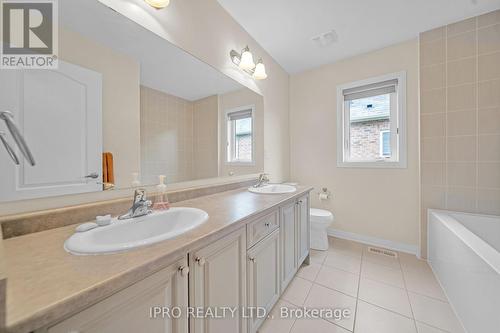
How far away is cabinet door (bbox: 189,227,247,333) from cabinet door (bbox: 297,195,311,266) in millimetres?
822

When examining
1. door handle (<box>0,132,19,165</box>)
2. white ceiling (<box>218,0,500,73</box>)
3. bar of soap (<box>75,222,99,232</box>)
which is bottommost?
bar of soap (<box>75,222,99,232</box>)

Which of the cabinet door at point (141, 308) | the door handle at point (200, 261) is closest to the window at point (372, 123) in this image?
the door handle at point (200, 261)

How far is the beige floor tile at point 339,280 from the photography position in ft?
5.09

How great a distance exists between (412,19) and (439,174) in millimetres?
1548

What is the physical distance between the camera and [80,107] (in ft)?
2.75

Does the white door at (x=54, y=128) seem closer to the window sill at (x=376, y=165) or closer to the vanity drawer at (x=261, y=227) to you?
the vanity drawer at (x=261, y=227)

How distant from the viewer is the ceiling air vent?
6.47 ft

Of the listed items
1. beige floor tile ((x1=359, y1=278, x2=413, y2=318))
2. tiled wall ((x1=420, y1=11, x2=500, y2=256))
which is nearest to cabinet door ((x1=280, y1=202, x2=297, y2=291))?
beige floor tile ((x1=359, y1=278, x2=413, y2=318))

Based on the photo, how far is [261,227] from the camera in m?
1.11

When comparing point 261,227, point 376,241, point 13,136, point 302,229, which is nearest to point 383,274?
point 376,241

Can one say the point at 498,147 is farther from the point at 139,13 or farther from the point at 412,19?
the point at 139,13

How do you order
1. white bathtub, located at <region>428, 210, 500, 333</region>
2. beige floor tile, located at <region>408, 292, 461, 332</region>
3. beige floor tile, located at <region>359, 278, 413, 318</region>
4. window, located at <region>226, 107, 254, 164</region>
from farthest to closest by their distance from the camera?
window, located at <region>226, 107, 254, 164</region> → beige floor tile, located at <region>359, 278, 413, 318</region> → beige floor tile, located at <region>408, 292, 461, 332</region> → white bathtub, located at <region>428, 210, 500, 333</region>

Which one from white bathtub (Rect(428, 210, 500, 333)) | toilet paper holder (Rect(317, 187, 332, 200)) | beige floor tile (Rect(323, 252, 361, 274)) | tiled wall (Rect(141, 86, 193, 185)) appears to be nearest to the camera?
white bathtub (Rect(428, 210, 500, 333))

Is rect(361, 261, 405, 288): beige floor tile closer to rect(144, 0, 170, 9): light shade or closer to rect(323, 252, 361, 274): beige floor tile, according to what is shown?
rect(323, 252, 361, 274): beige floor tile
